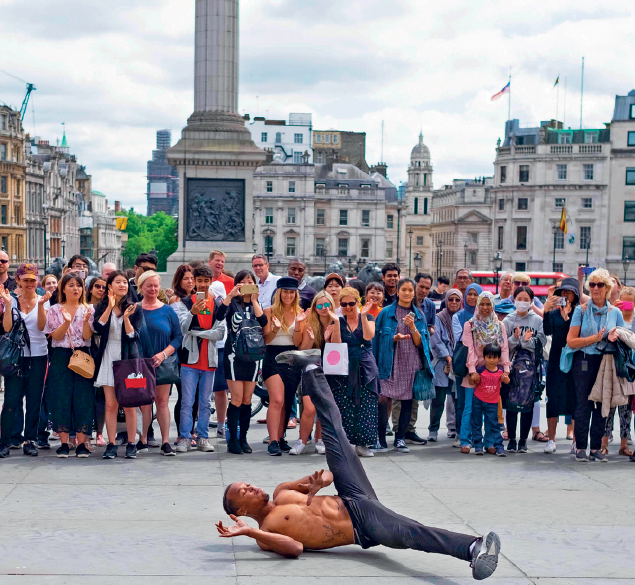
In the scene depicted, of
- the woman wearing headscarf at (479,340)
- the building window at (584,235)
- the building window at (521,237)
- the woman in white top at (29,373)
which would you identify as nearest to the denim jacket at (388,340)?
the woman wearing headscarf at (479,340)

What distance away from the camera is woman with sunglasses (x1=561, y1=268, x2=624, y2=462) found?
A: 10.6 meters

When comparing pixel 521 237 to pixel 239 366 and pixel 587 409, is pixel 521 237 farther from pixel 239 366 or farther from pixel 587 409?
pixel 239 366

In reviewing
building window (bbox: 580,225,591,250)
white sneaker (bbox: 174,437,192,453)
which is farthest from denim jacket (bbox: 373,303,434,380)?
building window (bbox: 580,225,591,250)

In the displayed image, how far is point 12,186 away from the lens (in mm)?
80312

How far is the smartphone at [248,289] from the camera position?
1048cm

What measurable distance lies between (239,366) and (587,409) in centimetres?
399

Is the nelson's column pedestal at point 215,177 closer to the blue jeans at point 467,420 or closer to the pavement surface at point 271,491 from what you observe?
the blue jeans at point 467,420

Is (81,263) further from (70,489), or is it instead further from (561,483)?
(561,483)

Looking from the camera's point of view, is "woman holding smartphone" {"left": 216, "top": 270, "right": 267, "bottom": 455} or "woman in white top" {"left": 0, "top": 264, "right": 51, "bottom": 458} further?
"woman holding smartphone" {"left": 216, "top": 270, "right": 267, "bottom": 455}

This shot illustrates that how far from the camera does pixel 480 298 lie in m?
10.9

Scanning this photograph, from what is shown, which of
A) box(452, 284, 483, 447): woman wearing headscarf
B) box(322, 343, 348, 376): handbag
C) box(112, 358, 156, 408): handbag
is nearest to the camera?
box(112, 358, 156, 408): handbag

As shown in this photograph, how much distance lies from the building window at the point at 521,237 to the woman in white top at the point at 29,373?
87155mm

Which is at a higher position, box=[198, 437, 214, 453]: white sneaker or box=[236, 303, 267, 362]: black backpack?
box=[236, 303, 267, 362]: black backpack

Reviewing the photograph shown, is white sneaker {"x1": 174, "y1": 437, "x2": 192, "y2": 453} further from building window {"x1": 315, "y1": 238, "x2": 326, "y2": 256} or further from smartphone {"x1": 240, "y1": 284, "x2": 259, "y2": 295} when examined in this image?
building window {"x1": 315, "y1": 238, "x2": 326, "y2": 256}
